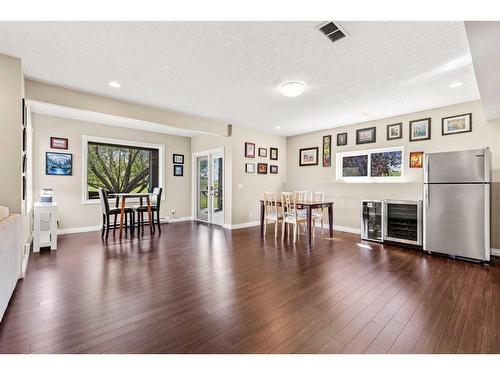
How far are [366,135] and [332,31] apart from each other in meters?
3.65

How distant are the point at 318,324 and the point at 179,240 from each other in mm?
3337

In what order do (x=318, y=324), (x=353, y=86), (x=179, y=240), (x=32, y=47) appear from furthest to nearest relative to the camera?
(x=179, y=240) → (x=353, y=86) → (x=32, y=47) → (x=318, y=324)

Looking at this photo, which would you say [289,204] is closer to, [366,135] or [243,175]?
[243,175]

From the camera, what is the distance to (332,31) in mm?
2152

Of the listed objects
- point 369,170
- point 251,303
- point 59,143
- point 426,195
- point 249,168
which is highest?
point 59,143

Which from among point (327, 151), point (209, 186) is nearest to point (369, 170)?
point (327, 151)

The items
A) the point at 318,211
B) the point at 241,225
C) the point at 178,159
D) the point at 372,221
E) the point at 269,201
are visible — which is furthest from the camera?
the point at 178,159

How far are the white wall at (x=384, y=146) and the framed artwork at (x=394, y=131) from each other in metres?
0.07

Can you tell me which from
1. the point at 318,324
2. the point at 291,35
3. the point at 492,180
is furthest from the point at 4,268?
the point at 492,180

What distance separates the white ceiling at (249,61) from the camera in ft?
7.12

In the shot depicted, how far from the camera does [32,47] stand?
8.13ft

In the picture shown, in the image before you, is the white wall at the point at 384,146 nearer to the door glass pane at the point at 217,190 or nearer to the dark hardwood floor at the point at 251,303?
the dark hardwood floor at the point at 251,303

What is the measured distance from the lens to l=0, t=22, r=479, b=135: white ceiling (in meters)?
2.17
